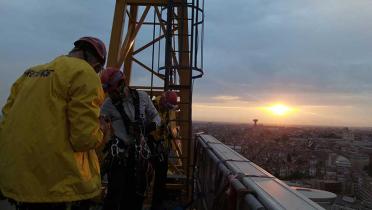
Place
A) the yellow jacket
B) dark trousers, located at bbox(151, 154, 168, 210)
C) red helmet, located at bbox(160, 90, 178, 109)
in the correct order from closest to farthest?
the yellow jacket < dark trousers, located at bbox(151, 154, 168, 210) < red helmet, located at bbox(160, 90, 178, 109)

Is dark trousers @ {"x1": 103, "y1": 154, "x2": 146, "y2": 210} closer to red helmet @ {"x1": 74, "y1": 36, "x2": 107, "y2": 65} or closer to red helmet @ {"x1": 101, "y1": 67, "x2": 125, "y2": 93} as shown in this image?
red helmet @ {"x1": 101, "y1": 67, "x2": 125, "y2": 93}

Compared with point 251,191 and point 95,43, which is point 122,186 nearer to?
point 95,43

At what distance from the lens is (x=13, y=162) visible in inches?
108

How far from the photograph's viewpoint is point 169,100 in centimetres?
712

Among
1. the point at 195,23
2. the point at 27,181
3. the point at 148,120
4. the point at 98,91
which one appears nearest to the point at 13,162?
the point at 27,181

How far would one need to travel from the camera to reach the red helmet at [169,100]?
7069mm

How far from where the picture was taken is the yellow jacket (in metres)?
2.72

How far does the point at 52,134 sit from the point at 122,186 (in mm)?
2536

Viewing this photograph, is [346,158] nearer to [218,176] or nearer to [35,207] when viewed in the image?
[218,176]

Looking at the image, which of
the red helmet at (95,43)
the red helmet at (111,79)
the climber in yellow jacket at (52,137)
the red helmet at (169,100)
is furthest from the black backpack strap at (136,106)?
the climber in yellow jacket at (52,137)

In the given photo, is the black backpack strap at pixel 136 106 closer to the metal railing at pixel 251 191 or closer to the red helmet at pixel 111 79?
the red helmet at pixel 111 79

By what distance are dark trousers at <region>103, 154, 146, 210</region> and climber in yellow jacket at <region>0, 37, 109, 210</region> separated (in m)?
2.16

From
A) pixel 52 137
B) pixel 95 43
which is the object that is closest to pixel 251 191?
pixel 52 137

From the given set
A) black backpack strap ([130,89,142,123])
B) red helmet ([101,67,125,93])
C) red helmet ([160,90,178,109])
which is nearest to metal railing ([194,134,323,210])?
black backpack strap ([130,89,142,123])
